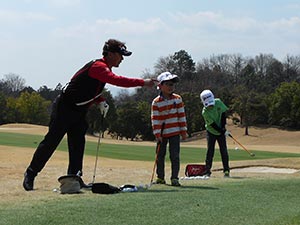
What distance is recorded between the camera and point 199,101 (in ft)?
186

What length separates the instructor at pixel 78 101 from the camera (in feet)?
25.5

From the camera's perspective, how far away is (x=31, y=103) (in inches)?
2694

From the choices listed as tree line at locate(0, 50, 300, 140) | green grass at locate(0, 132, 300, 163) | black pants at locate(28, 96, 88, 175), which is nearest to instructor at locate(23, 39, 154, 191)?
black pants at locate(28, 96, 88, 175)

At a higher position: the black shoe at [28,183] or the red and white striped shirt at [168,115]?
the red and white striped shirt at [168,115]

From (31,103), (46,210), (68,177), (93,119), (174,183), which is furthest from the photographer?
(31,103)

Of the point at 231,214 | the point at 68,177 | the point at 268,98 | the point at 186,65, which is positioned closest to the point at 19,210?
the point at 68,177

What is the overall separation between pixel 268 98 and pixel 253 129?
11.6 feet

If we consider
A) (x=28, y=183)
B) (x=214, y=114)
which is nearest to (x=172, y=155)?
(x=28, y=183)

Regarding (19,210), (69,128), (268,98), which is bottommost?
(19,210)

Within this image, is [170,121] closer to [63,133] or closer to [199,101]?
[63,133]

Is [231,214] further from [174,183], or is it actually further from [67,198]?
[174,183]

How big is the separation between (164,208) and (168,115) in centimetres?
335

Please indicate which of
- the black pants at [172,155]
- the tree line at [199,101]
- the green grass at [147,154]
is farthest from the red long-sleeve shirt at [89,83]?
the tree line at [199,101]

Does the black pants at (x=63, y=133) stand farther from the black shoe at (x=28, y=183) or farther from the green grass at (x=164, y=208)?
the green grass at (x=164, y=208)
